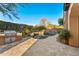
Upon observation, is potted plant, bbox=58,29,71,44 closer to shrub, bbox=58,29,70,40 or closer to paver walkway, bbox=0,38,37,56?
shrub, bbox=58,29,70,40

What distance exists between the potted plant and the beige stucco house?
0.25 feet

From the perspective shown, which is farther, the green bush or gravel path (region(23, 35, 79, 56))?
the green bush

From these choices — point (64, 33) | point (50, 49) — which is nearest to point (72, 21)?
point (64, 33)

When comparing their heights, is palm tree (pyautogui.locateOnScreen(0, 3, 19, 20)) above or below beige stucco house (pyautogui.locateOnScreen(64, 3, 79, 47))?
above

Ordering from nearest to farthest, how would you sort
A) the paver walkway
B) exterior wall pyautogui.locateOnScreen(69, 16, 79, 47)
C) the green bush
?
the paver walkway < the green bush < exterior wall pyautogui.locateOnScreen(69, 16, 79, 47)

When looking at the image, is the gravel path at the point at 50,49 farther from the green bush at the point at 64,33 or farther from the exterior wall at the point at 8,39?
the exterior wall at the point at 8,39

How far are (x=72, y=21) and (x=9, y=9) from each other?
4.10ft

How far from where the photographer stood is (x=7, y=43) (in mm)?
3857

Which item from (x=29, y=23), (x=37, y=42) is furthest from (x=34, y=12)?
(x=37, y=42)

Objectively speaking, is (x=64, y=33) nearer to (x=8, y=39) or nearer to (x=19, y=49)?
(x=19, y=49)

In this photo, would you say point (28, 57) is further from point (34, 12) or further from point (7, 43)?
point (34, 12)

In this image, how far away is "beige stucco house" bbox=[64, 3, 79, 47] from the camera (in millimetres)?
3980

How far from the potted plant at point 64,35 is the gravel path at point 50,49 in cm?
11

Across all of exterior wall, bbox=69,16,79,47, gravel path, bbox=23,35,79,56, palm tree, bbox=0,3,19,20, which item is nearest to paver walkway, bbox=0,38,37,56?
gravel path, bbox=23,35,79,56
